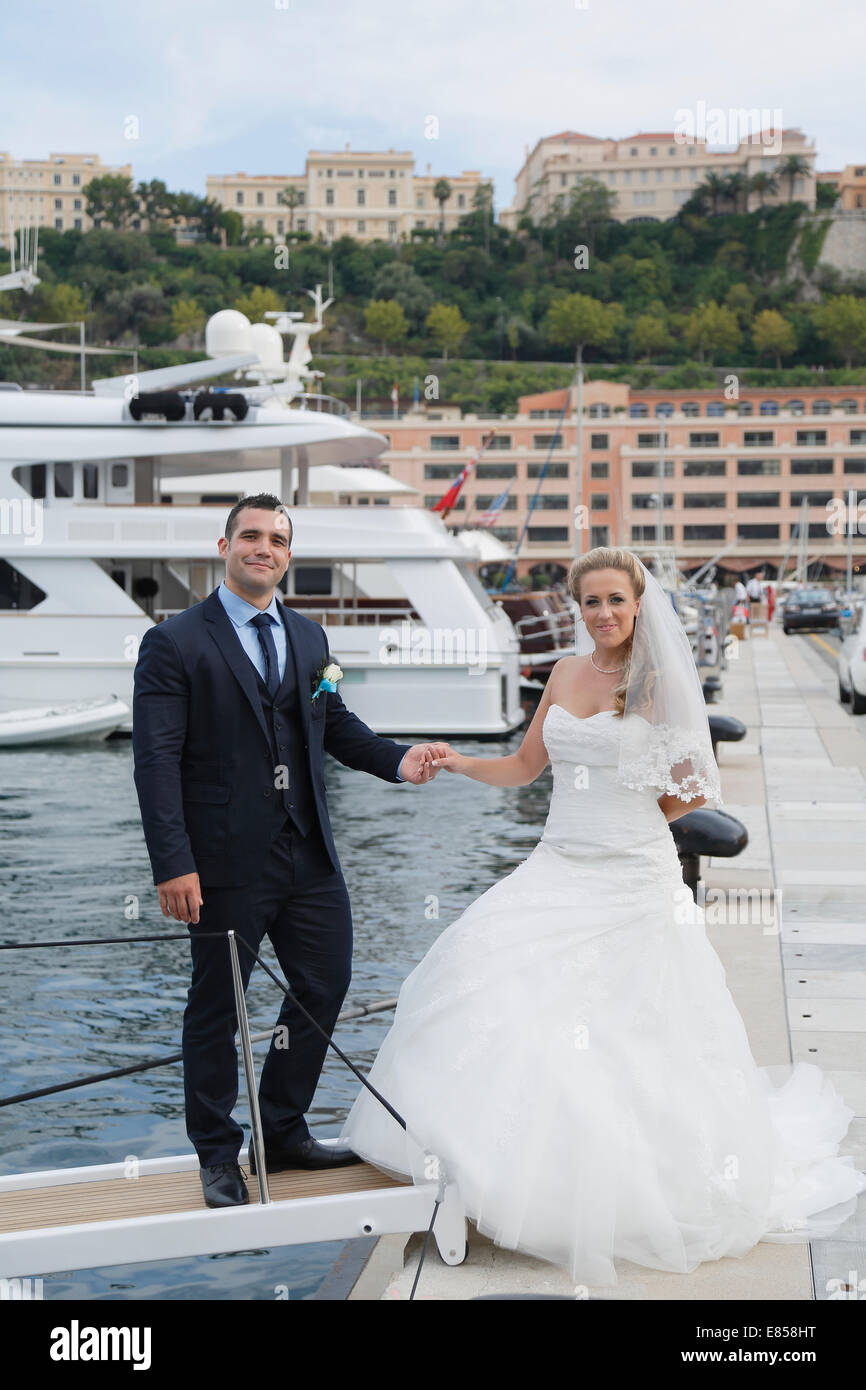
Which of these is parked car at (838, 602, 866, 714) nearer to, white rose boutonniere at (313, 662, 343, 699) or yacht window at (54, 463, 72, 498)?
yacht window at (54, 463, 72, 498)

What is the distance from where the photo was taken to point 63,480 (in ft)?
82.0

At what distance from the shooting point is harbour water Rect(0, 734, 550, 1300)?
5703mm

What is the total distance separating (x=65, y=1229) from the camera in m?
4.22

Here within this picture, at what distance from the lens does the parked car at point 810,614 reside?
186 feet

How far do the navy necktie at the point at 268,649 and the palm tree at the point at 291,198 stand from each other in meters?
196

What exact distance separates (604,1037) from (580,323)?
493 feet

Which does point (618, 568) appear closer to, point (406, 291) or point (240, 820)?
point (240, 820)

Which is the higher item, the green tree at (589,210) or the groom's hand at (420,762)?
the green tree at (589,210)

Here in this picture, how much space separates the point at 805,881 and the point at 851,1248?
20.3ft

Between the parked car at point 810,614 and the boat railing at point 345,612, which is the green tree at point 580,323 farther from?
the boat railing at point 345,612

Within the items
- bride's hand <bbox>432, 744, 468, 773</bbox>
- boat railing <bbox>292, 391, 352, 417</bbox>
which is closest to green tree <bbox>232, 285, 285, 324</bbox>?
boat railing <bbox>292, 391, 352, 417</bbox>

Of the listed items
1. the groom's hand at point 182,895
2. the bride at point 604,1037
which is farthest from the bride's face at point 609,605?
the groom's hand at point 182,895

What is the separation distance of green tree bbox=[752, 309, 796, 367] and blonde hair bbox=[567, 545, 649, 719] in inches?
5952
